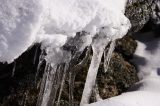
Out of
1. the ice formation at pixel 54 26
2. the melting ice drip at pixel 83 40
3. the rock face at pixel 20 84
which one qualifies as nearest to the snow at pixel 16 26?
the ice formation at pixel 54 26

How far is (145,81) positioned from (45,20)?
233cm

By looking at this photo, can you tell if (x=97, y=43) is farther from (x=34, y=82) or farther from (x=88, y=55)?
(x=34, y=82)

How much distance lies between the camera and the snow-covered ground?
3.50 m

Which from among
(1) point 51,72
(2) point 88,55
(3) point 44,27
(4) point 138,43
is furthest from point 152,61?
(3) point 44,27

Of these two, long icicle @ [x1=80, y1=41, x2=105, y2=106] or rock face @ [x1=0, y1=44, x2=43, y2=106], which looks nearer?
rock face @ [x1=0, y1=44, x2=43, y2=106]

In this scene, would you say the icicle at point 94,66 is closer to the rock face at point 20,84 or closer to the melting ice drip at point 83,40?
the melting ice drip at point 83,40

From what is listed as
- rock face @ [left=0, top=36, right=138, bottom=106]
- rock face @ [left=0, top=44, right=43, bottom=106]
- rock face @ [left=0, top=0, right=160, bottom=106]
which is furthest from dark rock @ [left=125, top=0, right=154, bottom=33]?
rock face @ [left=0, top=44, right=43, bottom=106]

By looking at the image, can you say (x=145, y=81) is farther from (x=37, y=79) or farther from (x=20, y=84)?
(x=20, y=84)

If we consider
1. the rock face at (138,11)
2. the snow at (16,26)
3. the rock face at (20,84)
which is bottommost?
the rock face at (20,84)

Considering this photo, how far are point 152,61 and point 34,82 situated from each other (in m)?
2.18

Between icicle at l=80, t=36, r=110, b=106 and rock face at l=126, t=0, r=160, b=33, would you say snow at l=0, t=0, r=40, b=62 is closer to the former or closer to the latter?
icicle at l=80, t=36, r=110, b=106

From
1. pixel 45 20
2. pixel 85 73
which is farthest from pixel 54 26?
pixel 85 73

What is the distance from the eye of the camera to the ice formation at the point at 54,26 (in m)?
2.42

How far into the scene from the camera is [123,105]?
11.0ft
